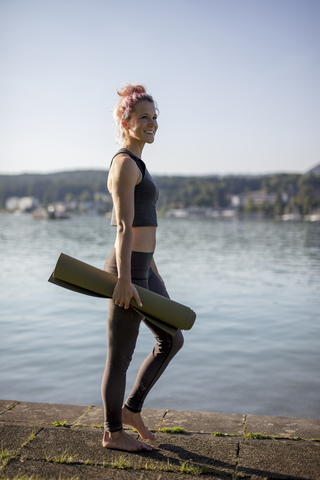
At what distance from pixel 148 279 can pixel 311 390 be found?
329 centimetres

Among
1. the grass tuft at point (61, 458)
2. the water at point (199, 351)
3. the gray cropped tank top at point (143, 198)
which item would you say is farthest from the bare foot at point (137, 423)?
the water at point (199, 351)

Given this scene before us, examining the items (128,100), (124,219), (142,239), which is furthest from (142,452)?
(128,100)

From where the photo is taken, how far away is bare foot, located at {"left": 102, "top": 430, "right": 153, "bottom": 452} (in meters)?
2.66

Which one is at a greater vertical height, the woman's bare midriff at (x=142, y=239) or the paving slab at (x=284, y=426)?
the woman's bare midriff at (x=142, y=239)

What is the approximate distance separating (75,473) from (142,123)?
5.72 feet

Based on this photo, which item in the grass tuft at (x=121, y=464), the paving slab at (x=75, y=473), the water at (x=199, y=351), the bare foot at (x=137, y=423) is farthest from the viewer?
the water at (x=199, y=351)

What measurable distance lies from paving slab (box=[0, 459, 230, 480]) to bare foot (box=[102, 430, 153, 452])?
0.25 metres

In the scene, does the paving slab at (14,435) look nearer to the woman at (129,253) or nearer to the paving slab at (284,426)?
the woman at (129,253)

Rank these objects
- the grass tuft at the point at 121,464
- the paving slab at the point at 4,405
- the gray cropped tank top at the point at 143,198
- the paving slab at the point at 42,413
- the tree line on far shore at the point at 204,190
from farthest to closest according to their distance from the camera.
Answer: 1. the tree line on far shore at the point at 204,190
2. the paving slab at the point at 4,405
3. the paving slab at the point at 42,413
4. the gray cropped tank top at the point at 143,198
5. the grass tuft at the point at 121,464

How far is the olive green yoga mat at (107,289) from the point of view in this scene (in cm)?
263

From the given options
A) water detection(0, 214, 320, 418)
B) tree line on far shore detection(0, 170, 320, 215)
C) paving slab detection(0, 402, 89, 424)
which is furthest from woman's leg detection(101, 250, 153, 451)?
tree line on far shore detection(0, 170, 320, 215)

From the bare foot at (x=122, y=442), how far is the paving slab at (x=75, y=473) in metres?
0.25

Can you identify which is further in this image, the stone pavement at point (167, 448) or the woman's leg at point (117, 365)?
the woman's leg at point (117, 365)

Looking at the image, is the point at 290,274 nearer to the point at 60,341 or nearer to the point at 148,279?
the point at 60,341
